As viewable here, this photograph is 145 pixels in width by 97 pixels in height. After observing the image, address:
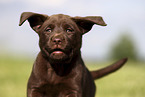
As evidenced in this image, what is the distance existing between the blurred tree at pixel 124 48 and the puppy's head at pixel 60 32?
34933 mm

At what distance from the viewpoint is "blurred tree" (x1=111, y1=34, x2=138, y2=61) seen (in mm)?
39344

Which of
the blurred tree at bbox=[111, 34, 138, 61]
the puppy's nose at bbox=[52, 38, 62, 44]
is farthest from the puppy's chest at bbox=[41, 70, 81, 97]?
the blurred tree at bbox=[111, 34, 138, 61]

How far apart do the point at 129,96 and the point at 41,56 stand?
13.5ft

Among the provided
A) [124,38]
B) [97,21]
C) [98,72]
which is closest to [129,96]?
[98,72]

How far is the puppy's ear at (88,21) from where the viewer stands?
4703mm

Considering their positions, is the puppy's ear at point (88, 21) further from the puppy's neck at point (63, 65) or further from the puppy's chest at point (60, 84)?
the puppy's chest at point (60, 84)

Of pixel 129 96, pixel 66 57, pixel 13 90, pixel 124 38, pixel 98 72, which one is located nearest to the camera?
pixel 66 57

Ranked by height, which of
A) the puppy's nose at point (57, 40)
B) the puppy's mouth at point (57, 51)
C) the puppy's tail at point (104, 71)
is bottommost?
the puppy's tail at point (104, 71)

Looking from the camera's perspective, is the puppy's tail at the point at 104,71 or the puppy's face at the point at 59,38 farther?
the puppy's tail at the point at 104,71

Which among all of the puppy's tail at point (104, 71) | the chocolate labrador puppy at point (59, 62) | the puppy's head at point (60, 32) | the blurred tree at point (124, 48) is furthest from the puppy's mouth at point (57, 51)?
the blurred tree at point (124, 48)

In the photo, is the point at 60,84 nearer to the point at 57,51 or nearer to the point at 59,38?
the point at 57,51

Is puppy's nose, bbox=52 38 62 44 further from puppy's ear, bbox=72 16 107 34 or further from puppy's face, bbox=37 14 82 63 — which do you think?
puppy's ear, bbox=72 16 107 34

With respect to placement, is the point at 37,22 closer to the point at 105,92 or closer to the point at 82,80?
the point at 82,80

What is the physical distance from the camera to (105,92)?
30.3 ft
